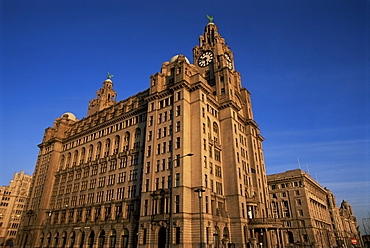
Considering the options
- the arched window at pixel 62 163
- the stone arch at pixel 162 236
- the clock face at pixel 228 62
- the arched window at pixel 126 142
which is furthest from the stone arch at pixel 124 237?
the clock face at pixel 228 62

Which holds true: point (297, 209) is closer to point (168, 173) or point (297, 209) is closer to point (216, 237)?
point (216, 237)

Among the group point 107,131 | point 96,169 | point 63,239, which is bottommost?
point 63,239

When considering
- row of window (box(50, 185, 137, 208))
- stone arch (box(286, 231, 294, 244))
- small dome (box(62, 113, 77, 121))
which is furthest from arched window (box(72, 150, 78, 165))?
stone arch (box(286, 231, 294, 244))

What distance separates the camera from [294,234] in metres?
99.5

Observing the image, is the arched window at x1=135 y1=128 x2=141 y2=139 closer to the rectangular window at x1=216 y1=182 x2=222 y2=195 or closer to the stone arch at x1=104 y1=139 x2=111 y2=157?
the stone arch at x1=104 y1=139 x2=111 y2=157

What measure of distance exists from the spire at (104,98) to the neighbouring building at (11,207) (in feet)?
201

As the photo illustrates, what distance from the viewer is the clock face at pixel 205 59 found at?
282 feet

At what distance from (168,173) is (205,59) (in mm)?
Result: 45831

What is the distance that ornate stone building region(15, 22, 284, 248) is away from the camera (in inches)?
2127

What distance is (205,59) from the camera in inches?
3428

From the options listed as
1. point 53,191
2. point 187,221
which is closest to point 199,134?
point 187,221

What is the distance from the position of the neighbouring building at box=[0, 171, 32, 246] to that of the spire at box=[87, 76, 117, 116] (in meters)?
61.4

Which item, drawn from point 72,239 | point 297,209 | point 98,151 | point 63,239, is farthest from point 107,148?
point 297,209

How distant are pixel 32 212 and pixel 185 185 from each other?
63.4 metres
